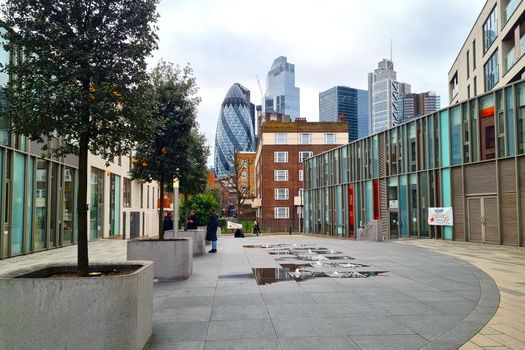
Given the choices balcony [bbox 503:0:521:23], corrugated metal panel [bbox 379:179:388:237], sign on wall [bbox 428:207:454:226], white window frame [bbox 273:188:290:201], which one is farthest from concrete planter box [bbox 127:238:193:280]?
white window frame [bbox 273:188:290:201]

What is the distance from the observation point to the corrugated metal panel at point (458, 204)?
2474 cm

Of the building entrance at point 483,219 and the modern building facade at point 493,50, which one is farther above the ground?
the modern building facade at point 493,50

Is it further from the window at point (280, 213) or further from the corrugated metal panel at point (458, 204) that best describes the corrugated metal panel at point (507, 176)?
the window at point (280, 213)

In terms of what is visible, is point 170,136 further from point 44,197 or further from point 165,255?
point 44,197

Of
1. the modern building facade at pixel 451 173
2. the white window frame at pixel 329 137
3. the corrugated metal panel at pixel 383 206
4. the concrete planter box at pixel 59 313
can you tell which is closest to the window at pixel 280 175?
the white window frame at pixel 329 137

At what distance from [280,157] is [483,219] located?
47705 millimetres

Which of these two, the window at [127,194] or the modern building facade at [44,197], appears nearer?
the modern building facade at [44,197]

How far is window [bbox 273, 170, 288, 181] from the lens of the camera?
69688 millimetres

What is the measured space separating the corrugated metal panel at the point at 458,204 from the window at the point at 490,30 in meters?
12.1

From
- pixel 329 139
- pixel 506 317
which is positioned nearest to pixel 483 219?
pixel 506 317

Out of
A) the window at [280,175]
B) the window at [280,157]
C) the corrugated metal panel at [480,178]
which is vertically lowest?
the corrugated metal panel at [480,178]

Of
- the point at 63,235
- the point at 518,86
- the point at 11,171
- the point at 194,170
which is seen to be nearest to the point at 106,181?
the point at 63,235

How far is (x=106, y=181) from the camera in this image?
113ft

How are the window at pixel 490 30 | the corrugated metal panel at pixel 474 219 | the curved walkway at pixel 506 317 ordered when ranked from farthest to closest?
the window at pixel 490 30 < the corrugated metal panel at pixel 474 219 < the curved walkway at pixel 506 317
